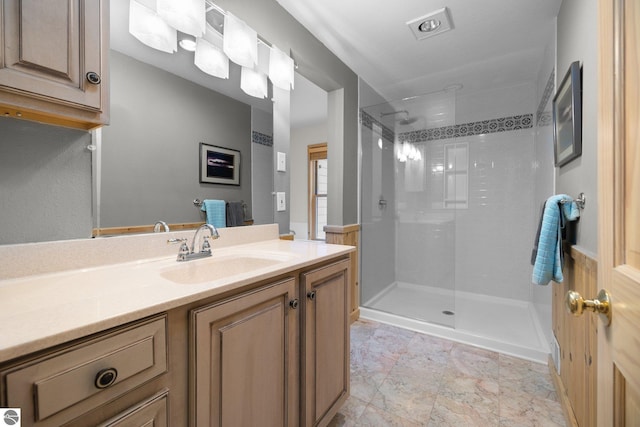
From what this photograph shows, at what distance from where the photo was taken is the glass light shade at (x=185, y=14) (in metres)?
1.21

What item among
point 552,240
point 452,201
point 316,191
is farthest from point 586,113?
point 316,191

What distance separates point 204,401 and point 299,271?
0.51 metres

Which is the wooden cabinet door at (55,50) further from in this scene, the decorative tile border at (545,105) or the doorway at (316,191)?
the doorway at (316,191)

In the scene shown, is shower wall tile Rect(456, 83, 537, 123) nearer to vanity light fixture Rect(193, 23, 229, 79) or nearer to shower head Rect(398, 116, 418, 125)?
shower head Rect(398, 116, 418, 125)

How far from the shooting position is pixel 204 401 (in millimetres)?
746

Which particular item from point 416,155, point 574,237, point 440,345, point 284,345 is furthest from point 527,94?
point 284,345

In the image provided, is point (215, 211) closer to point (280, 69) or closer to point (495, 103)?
point (280, 69)

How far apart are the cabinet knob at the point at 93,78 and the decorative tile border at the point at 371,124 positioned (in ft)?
7.37

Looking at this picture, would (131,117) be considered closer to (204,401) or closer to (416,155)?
(204,401)

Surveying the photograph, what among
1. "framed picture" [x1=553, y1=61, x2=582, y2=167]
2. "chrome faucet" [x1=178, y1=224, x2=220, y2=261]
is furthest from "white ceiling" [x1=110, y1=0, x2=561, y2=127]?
"chrome faucet" [x1=178, y1=224, x2=220, y2=261]

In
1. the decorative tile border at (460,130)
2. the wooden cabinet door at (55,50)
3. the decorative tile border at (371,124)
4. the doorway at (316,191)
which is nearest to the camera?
the wooden cabinet door at (55,50)

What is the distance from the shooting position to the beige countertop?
50 centimetres

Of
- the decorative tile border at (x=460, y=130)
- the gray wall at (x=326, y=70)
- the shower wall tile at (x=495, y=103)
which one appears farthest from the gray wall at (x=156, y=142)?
the shower wall tile at (x=495, y=103)

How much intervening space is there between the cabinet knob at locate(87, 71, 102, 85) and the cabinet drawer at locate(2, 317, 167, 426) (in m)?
0.74
